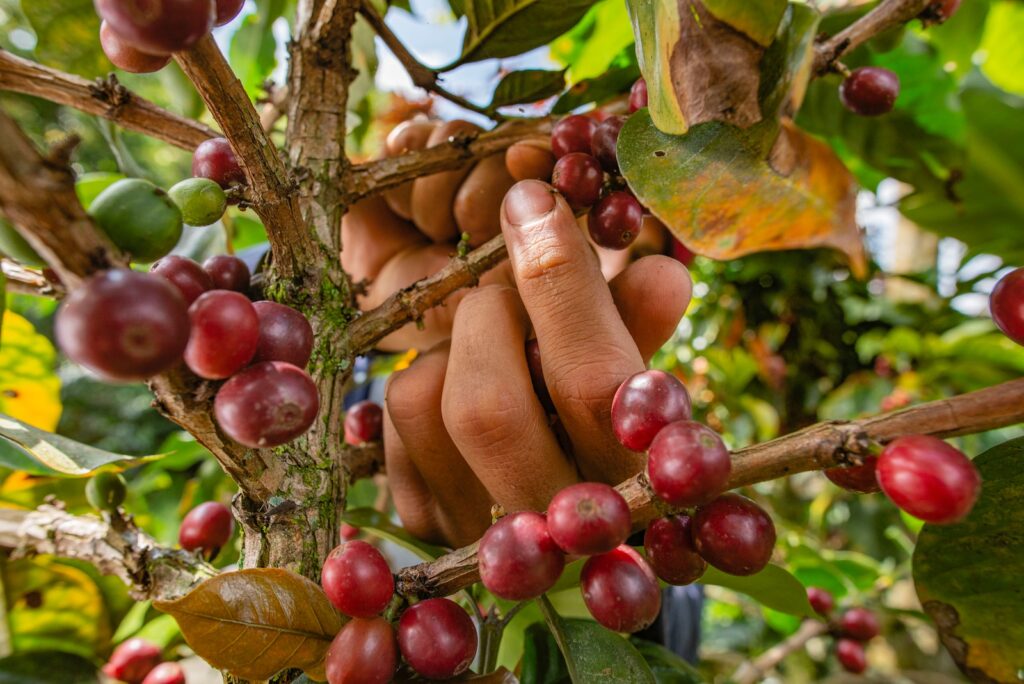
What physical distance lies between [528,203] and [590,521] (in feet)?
0.95

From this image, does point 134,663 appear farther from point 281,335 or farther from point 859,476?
point 859,476

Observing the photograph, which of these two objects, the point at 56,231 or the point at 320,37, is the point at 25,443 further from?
the point at 320,37

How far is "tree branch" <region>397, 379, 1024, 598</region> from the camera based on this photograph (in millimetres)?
351

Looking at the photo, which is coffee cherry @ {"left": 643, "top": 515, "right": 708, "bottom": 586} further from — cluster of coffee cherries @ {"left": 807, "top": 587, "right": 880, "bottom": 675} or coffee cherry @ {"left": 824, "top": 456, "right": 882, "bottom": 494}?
cluster of coffee cherries @ {"left": 807, "top": 587, "right": 880, "bottom": 675}

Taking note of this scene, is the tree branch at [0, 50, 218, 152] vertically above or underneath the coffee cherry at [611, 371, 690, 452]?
above

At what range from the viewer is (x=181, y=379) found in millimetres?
379

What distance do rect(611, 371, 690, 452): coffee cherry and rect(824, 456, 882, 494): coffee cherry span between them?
0.10m

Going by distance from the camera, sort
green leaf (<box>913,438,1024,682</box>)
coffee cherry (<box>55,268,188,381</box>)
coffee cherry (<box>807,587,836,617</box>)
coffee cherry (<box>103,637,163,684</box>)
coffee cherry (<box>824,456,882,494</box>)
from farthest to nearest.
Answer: coffee cherry (<box>807,587,836,617</box>) < coffee cherry (<box>103,637,163,684</box>) < green leaf (<box>913,438,1024,682</box>) < coffee cherry (<box>824,456,882,494</box>) < coffee cherry (<box>55,268,188,381</box>)

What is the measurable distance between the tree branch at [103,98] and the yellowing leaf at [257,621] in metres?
0.43

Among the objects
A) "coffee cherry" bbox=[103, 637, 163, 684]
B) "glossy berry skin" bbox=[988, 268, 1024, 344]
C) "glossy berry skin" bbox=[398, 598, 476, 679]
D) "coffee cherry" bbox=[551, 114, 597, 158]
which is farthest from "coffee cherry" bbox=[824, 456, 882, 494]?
"coffee cherry" bbox=[103, 637, 163, 684]

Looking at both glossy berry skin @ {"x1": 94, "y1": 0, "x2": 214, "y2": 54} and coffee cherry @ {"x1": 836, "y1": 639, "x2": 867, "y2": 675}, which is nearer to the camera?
glossy berry skin @ {"x1": 94, "y1": 0, "x2": 214, "y2": 54}

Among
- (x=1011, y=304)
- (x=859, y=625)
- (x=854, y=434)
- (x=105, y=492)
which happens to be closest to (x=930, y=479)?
(x=854, y=434)

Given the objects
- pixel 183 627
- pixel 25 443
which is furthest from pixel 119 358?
pixel 25 443

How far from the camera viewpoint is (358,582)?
0.44 m
